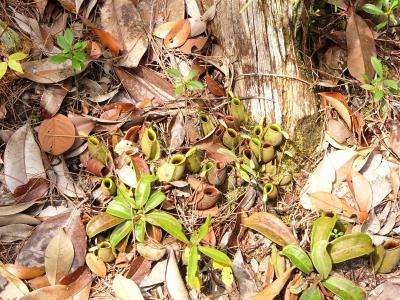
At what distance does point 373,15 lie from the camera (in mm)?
2580

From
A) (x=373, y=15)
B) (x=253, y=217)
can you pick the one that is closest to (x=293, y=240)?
(x=253, y=217)

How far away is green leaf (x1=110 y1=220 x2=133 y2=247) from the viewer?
2.04 metres

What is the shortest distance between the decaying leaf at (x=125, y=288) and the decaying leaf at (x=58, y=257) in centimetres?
21

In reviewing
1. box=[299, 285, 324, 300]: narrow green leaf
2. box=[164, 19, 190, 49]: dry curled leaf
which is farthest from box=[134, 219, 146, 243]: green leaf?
box=[164, 19, 190, 49]: dry curled leaf

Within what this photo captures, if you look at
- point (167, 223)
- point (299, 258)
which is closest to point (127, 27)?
point (167, 223)

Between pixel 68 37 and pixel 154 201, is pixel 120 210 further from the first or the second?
pixel 68 37

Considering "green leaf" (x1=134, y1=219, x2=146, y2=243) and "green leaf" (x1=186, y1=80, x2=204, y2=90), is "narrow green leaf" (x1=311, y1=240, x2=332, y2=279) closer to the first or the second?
"green leaf" (x1=134, y1=219, x2=146, y2=243)

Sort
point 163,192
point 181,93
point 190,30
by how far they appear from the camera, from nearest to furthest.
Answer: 1. point 163,192
2. point 181,93
3. point 190,30

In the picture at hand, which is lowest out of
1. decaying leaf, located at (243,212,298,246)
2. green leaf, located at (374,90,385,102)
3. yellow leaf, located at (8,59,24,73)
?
decaying leaf, located at (243,212,298,246)

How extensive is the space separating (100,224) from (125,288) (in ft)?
0.92

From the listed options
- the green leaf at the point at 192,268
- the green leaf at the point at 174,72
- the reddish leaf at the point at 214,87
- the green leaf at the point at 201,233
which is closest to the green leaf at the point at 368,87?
the reddish leaf at the point at 214,87

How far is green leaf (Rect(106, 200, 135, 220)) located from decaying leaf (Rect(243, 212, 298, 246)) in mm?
496

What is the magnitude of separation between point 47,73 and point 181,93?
2.12ft

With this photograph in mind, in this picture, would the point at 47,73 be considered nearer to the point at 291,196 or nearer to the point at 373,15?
the point at 291,196
